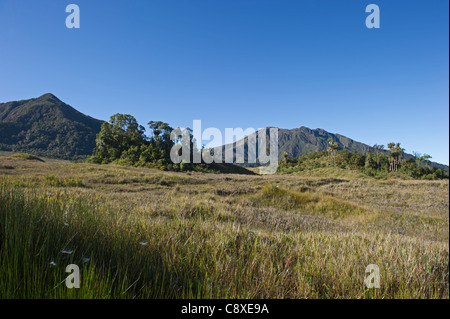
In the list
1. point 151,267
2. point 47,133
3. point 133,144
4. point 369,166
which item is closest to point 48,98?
point 47,133

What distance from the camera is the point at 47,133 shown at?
11288cm

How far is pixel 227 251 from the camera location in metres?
2.70

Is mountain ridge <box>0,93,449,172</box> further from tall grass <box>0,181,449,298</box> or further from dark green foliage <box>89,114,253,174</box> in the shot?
tall grass <box>0,181,449,298</box>

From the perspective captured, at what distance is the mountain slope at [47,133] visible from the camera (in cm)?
9456

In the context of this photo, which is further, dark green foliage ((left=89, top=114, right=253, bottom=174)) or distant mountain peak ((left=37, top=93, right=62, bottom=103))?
distant mountain peak ((left=37, top=93, right=62, bottom=103))

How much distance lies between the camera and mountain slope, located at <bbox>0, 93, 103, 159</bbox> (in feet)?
310

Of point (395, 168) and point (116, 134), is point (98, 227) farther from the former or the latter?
point (395, 168)

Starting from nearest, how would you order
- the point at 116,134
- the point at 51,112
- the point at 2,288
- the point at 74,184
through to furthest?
the point at 2,288
the point at 74,184
the point at 116,134
the point at 51,112

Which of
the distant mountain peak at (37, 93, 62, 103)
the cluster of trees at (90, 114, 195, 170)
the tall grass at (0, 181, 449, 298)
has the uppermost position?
the distant mountain peak at (37, 93, 62, 103)

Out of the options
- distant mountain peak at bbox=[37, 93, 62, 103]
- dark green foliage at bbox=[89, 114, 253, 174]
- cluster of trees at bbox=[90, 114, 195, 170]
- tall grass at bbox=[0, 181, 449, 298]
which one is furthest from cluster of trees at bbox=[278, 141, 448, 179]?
distant mountain peak at bbox=[37, 93, 62, 103]

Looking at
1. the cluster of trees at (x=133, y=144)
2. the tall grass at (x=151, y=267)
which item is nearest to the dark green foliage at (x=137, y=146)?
the cluster of trees at (x=133, y=144)
